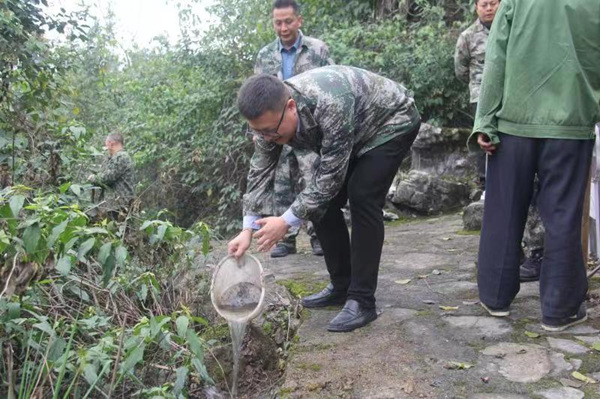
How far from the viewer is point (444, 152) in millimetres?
8117

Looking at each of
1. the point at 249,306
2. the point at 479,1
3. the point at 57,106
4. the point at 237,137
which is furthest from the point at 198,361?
the point at 237,137

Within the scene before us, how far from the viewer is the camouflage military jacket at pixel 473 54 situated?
18.4 ft

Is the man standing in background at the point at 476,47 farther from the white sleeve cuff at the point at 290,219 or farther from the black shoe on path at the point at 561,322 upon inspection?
the white sleeve cuff at the point at 290,219

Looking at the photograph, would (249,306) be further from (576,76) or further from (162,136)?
(162,136)

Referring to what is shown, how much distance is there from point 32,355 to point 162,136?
7134 millimetres

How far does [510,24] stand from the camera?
3.33 meters

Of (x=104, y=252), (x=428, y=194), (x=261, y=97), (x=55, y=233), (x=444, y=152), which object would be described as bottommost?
(x=428, y=194)

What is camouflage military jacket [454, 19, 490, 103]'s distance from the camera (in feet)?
18.4

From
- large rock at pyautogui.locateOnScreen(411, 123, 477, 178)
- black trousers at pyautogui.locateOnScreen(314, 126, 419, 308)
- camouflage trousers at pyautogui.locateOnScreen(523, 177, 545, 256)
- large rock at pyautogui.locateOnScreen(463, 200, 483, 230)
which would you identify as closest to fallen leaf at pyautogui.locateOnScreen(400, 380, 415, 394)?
black trousers at pyautogui.locateOnScreen(314, 126, 419, 308)

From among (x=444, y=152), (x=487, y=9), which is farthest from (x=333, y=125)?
(x=444, y=152)

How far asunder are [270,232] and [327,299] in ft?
3.26

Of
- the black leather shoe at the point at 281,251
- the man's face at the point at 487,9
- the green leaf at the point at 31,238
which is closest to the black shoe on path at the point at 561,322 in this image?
the green leaf at the point at 31,238

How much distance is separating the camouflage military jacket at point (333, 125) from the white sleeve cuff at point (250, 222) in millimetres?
28

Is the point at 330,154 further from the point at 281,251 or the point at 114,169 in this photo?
the point at 114,169
